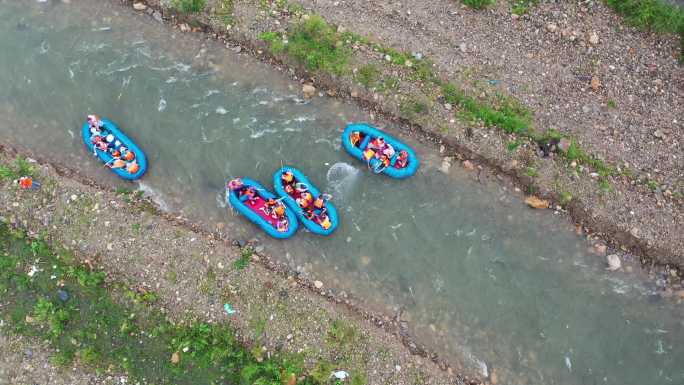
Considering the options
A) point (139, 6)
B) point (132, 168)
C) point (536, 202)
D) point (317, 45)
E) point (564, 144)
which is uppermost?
point (564, 144)

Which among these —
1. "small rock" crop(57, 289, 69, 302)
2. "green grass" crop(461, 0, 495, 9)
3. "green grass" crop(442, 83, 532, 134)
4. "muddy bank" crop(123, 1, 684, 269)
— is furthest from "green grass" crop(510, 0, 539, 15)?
"small rock" crop(57, 289, 69, 302)

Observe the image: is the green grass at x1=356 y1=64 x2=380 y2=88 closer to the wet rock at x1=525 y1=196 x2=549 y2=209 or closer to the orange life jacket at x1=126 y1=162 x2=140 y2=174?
the wet rock at x1=525 y1=196 x2=549 y2=209

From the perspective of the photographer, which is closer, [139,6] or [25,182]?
[25,182]

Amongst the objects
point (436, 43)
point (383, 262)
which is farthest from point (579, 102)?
point (383, 262)

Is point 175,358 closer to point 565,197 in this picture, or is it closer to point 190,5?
point 190,5

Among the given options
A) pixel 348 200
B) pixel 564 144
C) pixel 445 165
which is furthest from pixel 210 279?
pixel 564 144

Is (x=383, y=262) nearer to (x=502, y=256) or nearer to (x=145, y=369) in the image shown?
(x=502, y=256)

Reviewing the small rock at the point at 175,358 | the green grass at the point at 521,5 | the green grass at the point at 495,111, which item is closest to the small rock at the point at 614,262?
the green grass at the point at 495,111
